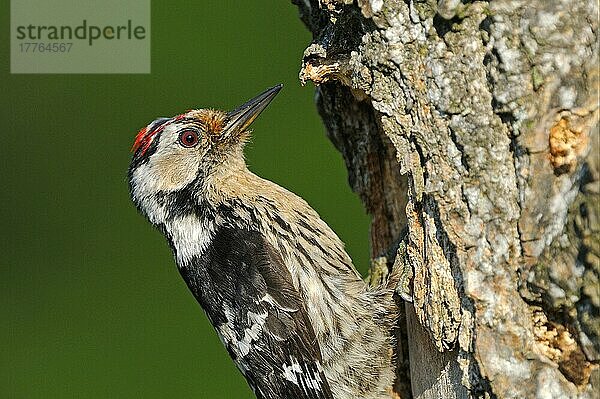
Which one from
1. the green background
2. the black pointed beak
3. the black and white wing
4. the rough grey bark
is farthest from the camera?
the green background

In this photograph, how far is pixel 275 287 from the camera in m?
3.33

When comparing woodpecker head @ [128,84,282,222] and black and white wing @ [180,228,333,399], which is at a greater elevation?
woodpecker head @ [128,84,282,222]

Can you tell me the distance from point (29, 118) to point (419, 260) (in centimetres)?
344

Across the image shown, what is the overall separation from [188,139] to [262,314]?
2.84 ft

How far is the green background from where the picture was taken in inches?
200

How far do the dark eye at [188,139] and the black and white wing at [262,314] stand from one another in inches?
18.9

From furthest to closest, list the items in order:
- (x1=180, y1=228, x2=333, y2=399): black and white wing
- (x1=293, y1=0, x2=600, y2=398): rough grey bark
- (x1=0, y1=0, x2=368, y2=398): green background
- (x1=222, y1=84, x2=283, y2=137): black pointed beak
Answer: (x1=0, y1=0, x2=368, y2=398): green background
(x1=222, y1=84, x2=283, y2=137): black pointed beak
(x1=180, y1=228, x2=333, y2=399): black and white wing
(x1=293, y1=0, x2=600, y2=398): rough grey bark

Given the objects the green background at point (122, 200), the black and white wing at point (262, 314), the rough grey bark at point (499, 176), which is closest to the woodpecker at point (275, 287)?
the black and white wing at point (262, 314)

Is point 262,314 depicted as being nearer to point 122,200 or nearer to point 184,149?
point 184,149

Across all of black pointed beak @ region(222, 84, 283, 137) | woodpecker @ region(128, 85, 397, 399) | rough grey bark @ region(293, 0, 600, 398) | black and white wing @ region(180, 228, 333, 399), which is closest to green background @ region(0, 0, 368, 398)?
black pointed beak @ region(222, 84, 283, 137)

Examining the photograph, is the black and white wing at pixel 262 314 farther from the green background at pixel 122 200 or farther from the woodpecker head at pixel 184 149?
the green background at pixel 122 200

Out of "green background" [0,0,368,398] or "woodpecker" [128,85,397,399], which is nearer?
"woodpecker" [128,85,397,399]

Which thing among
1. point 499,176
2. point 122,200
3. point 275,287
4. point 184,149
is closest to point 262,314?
point 275,287

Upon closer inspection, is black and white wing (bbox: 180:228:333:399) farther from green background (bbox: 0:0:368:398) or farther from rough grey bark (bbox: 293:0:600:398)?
green background (bbox: 0:0:368:398)
